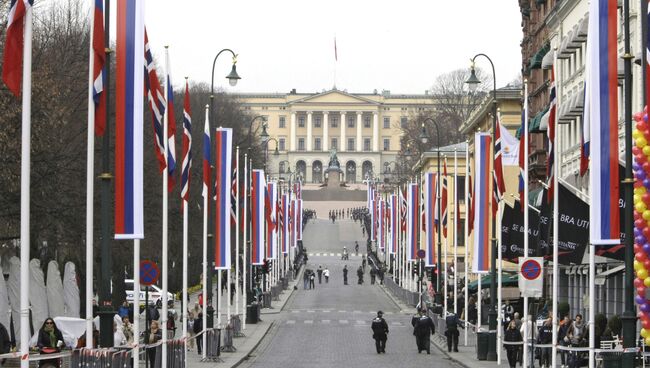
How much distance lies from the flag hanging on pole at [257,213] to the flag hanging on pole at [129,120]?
29.1 meters

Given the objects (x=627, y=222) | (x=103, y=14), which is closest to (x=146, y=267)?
(x=103, y=14)

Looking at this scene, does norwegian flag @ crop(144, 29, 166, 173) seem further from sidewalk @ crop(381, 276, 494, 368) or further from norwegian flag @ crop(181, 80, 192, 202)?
sidewalk @ crop(381, 276, 494, 368)

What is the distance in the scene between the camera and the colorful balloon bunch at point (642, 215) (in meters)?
24.6

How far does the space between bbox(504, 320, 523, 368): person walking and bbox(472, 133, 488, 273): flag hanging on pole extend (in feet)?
10.5

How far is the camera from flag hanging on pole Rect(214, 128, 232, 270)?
4212 centimetres

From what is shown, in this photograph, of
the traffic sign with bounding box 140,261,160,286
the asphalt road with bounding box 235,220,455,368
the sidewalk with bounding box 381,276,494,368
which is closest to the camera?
the traffic sign with bounding box 140,261,160,286

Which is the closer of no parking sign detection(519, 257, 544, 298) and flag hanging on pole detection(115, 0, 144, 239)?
flag hanging on pole detection(115, 0, 144, 239)

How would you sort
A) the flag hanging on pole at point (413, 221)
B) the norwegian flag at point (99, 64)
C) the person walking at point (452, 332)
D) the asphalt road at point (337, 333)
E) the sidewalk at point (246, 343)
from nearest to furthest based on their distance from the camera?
the norwegian flag at point (99, 64), the sidewalk at point (246, 343), the asphalt road at point (337, 333), the person walking at point (452, 332), the flag hanging on pole at point (413, 221)

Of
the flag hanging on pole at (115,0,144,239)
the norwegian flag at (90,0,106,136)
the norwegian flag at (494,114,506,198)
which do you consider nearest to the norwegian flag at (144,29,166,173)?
the flag hanging on pole at (115,0,144,239)

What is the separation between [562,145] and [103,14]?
42.4 metres

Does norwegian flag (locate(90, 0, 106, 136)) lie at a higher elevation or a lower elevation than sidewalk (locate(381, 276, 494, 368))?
higher

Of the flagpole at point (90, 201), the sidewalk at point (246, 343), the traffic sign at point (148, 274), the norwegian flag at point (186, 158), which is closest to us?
the flagpole at point (90, 201)

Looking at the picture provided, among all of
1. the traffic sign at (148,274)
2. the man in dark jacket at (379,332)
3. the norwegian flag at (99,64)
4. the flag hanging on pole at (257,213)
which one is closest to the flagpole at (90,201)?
the norwegian flag at (99,64)

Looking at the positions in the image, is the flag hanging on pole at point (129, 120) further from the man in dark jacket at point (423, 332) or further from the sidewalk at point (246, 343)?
the man in dark jacket at point (423, 332)
